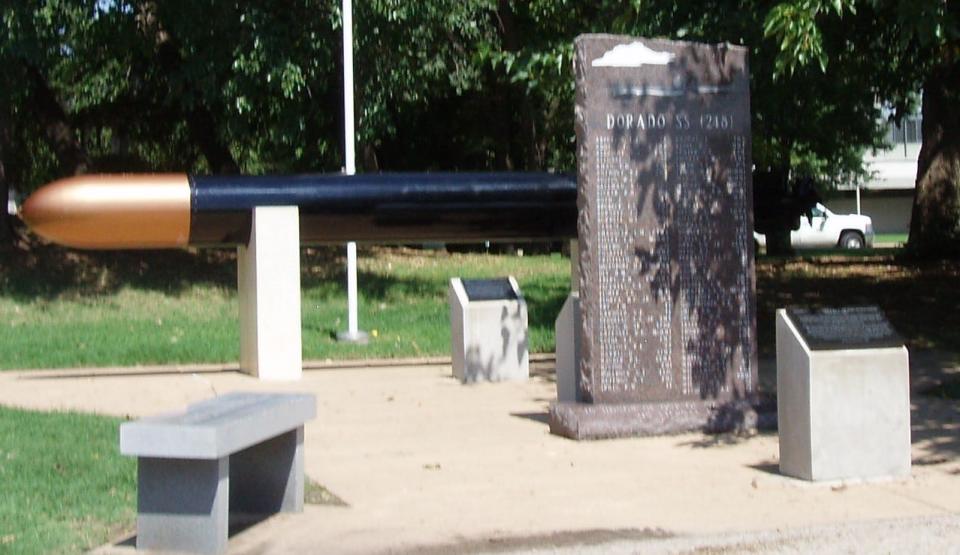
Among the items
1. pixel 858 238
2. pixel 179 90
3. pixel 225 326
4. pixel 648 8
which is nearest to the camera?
pixel 648 8

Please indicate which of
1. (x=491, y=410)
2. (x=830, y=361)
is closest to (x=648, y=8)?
(x=491, y=410)

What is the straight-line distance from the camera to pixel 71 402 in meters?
11.9

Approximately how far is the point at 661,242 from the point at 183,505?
4686 millimetres

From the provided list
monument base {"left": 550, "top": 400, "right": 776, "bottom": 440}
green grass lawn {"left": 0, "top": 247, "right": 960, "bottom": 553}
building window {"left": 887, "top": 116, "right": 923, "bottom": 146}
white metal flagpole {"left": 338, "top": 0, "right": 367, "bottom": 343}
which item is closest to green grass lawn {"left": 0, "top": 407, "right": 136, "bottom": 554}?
green grass lawn {"left": 0, "top": 247, "right": 960, "bottom": 553}

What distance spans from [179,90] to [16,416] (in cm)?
1047

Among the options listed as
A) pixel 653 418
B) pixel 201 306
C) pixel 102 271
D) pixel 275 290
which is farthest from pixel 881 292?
pixel 102 271

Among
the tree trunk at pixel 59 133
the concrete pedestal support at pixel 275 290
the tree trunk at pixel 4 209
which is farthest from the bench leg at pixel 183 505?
the tree trunk at pixel 59 133

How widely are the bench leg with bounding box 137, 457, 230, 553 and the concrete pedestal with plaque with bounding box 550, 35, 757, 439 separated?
12.3ft

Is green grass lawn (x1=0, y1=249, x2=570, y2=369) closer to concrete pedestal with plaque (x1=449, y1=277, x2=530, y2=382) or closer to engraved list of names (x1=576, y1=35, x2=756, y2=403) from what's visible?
concrete pedestal with plaque (x1=449, y1=277, x2=530, y2=382)

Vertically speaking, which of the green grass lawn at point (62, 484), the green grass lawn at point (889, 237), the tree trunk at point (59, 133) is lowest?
the green grass lawn at point (62, 484)

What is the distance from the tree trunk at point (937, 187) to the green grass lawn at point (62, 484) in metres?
15.5

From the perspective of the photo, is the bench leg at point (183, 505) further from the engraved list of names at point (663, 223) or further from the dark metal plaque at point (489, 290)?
the dark metal plaque at point (489, 290)

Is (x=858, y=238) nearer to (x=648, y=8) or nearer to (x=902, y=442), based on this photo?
(x=648, y=8)

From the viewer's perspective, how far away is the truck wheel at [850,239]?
144 ft
